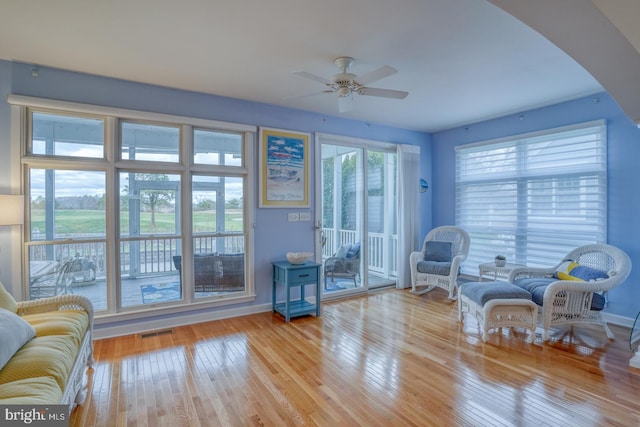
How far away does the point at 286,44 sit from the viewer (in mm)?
2543

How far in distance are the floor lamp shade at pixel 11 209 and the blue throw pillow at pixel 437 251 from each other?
190 inches

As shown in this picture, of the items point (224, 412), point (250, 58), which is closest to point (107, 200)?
point (250, 58)

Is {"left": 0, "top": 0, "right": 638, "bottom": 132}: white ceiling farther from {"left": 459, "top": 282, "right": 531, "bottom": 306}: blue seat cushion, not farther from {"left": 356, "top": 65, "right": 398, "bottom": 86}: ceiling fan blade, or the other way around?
{"left": 459, "top": 282, "right": 531, "bottom": 306}: blue seat cushion

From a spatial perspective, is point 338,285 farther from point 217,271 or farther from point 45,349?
point 45,349

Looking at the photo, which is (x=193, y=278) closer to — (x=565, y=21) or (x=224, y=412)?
(x=224, y=412)

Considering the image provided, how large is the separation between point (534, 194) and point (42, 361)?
17.1 ft

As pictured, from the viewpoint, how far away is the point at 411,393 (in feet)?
7.30

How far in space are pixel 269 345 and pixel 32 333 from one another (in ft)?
5.85

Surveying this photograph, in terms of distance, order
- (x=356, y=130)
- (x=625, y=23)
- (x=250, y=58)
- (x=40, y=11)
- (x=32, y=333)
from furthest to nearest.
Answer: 1. (x=356, y=130)
2. (x=250, y=58)
3. (x=40, y=11)
4. (x=32, y=333)
5. (x=625, y=23)

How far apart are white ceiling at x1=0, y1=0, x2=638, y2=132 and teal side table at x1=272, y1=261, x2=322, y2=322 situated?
6.76 feet

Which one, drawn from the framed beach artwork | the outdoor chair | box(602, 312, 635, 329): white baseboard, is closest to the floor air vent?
the outdoor chair

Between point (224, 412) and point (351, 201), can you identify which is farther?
point (351, 201)

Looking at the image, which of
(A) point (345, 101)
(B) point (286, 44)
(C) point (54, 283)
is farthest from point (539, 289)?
(C) point (54, 283)

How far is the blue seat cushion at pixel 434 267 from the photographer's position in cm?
450
